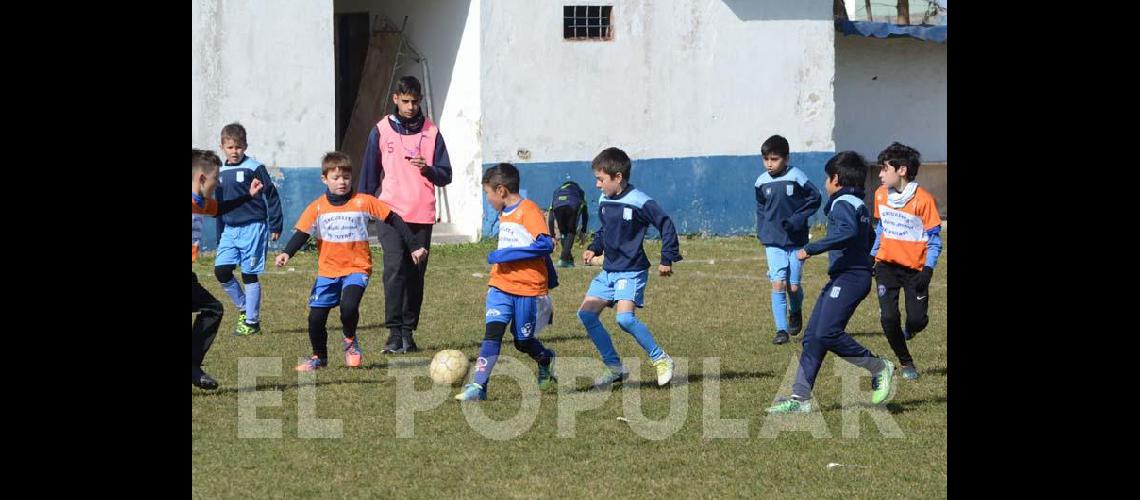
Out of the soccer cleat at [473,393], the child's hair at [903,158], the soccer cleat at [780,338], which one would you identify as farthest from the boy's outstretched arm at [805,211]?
the soccer cleat at [473,393]

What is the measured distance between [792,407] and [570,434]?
1.44 m

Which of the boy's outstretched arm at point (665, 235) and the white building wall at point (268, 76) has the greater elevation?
the white building wall at point (268, 76)

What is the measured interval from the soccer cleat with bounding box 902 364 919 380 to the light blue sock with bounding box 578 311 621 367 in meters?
2.00

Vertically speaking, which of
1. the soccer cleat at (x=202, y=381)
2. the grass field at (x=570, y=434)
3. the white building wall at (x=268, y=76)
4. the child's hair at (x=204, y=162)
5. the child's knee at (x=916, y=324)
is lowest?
the grass field at (x=570, y=434)

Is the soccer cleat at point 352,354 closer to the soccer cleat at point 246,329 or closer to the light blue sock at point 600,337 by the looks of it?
the light blue sock at point 600,337

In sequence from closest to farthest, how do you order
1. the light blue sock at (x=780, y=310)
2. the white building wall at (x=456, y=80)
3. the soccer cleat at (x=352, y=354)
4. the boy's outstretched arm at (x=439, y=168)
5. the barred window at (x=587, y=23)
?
the soccer cleat at (x=352, y=354) → the boy's outstretched arm at (x=439, y=168) → the light blue sock at (x=780, y=310) → the white building wall at (x=456, y=80) → the barred window at (x=587, y=23)

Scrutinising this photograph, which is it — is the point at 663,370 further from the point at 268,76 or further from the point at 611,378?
the point at 268,76

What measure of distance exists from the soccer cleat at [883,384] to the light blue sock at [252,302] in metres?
5.42

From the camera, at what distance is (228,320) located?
1315cm

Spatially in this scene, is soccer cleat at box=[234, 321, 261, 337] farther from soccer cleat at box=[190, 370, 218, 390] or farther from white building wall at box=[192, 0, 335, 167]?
white building wall at box=[192, 0, 335, 167]

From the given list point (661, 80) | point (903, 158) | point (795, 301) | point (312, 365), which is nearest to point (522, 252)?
point (312, 365)

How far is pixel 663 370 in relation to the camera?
9875mm

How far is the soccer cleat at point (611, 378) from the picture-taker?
990 cm

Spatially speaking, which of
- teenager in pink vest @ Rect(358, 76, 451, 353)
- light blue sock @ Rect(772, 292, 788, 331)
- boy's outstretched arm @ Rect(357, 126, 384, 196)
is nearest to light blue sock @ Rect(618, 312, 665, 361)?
teenager in pink vest @ Rect(358, 76, 451, 353)
